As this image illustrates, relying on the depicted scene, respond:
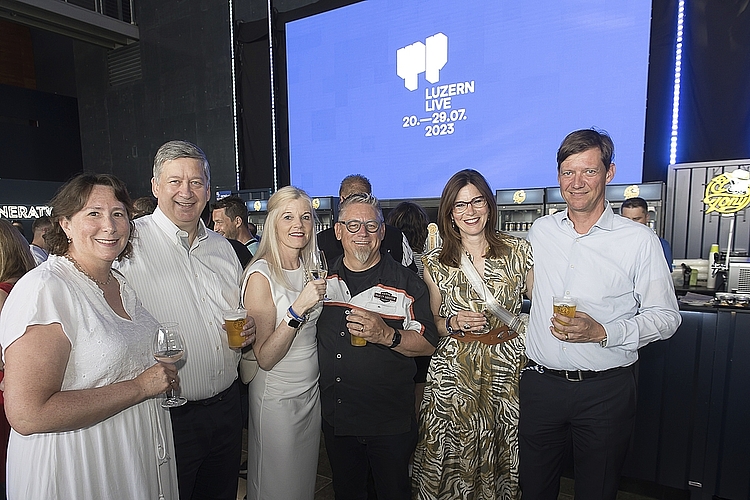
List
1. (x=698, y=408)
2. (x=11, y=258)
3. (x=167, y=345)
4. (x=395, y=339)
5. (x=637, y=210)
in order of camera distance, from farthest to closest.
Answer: (x=637, y=210)
(x=698, y=408)
(x=11, y=258)
(x=395, y=339)
(x=167, y=345)

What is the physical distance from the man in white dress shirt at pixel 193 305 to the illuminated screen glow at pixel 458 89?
14.8ft

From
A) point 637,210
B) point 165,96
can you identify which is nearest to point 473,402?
point 637,210

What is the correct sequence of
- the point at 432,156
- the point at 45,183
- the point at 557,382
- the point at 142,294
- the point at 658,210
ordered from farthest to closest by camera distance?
the point at 45,183, the point at 432,156, the point at 658,210, the point at 557,382, the point at 142,294

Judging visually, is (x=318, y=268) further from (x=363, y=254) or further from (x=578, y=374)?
(x=578, y=374)

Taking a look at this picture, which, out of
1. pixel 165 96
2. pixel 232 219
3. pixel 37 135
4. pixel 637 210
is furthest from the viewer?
pixel 37 135

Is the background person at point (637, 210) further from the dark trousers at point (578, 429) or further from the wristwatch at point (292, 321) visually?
the wristwatch at point (292, 321)

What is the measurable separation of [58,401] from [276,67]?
817cm

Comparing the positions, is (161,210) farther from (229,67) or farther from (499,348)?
(229,67)

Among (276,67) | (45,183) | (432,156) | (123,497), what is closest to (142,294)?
(123,497)

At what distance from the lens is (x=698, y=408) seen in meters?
2.61

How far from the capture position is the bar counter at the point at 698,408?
2508 mm

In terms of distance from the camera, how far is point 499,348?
78.5 inches

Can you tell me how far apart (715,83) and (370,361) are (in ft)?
17.4

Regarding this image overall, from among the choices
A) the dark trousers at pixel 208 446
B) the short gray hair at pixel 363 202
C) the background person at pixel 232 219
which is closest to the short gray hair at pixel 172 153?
the short gray hair at pixel 363 202
